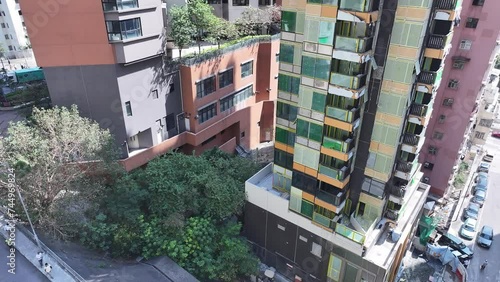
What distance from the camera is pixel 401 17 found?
698 inches

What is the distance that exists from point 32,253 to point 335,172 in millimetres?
19548

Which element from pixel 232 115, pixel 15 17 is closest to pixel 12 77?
pixel 15 17

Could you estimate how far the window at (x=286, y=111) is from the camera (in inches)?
920

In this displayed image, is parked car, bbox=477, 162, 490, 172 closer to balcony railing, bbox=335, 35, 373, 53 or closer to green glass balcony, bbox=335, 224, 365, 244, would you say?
green glass balcony, bbox=335, 224, 365, 244

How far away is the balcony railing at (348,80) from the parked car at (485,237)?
29.2 meters

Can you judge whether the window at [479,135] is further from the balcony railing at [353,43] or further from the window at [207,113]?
the balcony railing at [353,43]

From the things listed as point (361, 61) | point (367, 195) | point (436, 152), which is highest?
point (361, 61)

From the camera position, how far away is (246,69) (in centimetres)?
3691

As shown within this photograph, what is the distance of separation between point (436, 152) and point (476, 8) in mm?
14538

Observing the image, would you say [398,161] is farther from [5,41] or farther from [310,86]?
[5,41]

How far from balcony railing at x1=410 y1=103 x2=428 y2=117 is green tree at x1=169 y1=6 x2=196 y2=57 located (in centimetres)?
1883

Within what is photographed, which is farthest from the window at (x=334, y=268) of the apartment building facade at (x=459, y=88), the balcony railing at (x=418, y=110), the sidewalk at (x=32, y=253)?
the apartment building facade at (x=459, y=88)

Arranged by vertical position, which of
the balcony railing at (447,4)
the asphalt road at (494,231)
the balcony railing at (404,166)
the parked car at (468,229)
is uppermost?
the balcony railing at (447,4)

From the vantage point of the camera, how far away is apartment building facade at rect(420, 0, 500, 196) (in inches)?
1194
